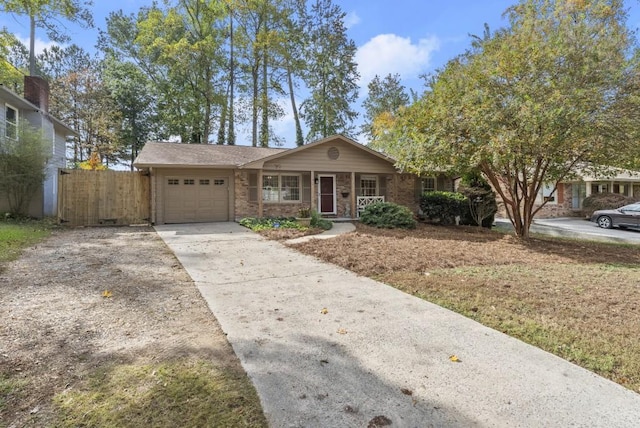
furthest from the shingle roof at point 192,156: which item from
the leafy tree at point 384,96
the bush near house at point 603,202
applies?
the bush near house at point 603,202

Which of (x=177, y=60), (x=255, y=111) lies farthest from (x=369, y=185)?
(x=177, y=60)

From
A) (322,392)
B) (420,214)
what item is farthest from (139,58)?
(322,392)

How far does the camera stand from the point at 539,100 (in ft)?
27.5

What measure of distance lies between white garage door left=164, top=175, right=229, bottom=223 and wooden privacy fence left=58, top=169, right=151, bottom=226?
0.86 meters

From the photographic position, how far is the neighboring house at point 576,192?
20.9m

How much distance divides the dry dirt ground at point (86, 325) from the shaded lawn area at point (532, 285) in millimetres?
2838

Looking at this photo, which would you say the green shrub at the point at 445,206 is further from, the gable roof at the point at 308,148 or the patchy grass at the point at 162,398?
the patchy grass at the point at 162,398

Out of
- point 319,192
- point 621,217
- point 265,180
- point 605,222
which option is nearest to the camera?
A: point 265,180

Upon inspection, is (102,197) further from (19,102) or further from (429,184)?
(429,184)

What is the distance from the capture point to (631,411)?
2.22 metres

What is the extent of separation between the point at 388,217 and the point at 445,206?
352cm

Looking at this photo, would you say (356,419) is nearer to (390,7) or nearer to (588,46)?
A: (588,46)

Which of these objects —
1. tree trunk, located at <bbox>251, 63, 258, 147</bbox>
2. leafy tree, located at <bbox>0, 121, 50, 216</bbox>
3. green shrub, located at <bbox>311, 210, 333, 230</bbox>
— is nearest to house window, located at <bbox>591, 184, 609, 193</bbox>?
green shrub, located at <bbox>311, 210, 333, 230</bbox>

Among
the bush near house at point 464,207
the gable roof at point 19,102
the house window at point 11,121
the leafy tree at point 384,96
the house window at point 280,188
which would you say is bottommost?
the bush near house at point 464,207
